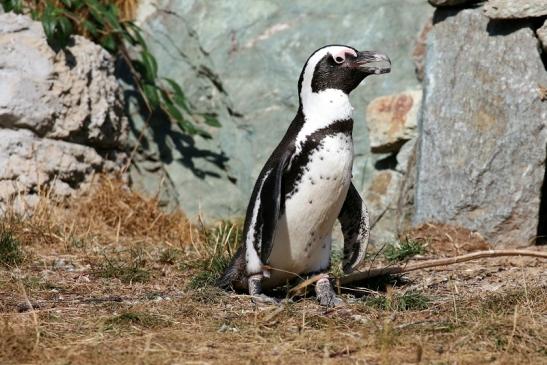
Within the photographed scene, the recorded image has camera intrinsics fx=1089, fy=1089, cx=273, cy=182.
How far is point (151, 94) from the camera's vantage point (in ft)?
27.4

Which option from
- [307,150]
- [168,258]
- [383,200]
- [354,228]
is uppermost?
[307,150]

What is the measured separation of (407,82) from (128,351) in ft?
15.6

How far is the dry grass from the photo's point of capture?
13.2ft

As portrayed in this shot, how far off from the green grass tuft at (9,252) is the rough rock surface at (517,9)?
10.8ft

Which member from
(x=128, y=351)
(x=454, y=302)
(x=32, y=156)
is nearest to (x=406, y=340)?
(x=454, y=302)

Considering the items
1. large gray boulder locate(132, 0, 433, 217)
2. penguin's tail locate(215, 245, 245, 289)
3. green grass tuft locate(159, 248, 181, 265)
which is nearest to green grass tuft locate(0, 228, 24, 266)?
green grass tuft locate(159, 248, 181, 265)

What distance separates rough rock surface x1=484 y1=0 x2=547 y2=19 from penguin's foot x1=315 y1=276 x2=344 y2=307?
2.51m

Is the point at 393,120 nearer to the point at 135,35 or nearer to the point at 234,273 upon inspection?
the point at 135,35

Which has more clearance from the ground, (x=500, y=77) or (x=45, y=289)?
(x=500, y=77)

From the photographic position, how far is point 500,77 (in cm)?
708

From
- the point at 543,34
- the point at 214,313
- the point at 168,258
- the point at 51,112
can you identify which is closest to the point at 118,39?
the point at 51,112

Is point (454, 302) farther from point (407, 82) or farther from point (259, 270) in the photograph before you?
point (407, 82)

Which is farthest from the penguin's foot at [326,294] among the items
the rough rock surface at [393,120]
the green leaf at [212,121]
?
the green leaf at [212,121]

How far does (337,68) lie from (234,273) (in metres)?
1.13
